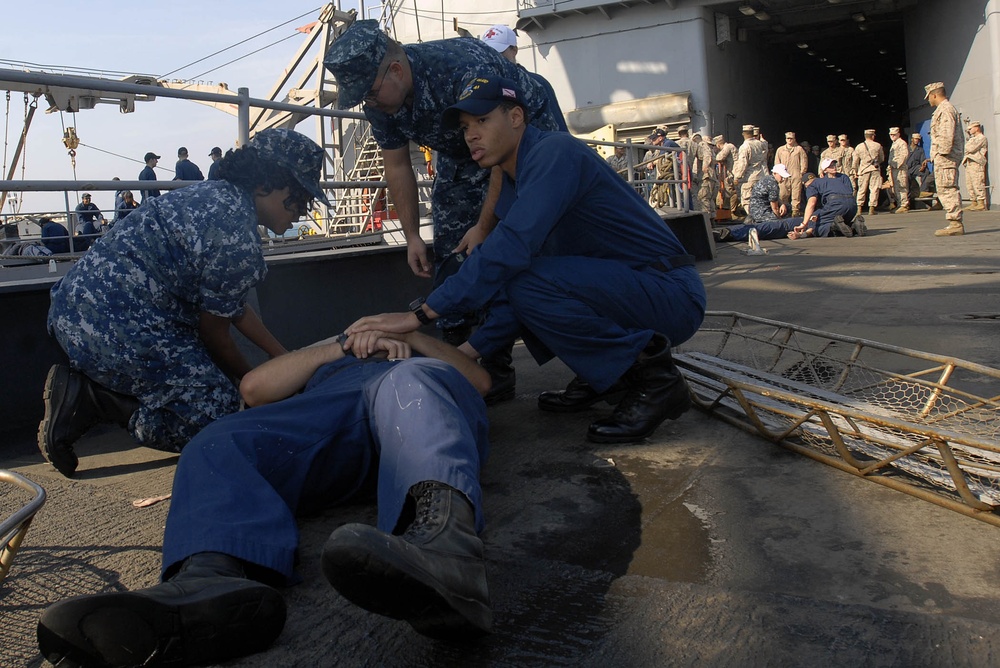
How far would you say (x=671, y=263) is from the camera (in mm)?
2941

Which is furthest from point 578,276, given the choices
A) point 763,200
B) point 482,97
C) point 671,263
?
point 763,200

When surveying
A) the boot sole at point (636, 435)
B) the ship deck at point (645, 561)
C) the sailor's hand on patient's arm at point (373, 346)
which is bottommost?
the ship deck at point (645, 561)

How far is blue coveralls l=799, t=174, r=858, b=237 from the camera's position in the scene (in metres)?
12.0

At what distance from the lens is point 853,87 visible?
134 ft

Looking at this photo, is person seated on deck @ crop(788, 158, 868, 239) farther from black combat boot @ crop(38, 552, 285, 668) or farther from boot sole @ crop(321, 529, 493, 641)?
black combat boot @ crop(38, 552, 285, 668)

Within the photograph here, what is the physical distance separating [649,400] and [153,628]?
1.74 meters

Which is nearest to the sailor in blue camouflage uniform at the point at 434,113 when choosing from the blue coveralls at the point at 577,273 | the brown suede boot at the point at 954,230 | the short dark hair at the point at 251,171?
the blue coveralls at the point at 577,273

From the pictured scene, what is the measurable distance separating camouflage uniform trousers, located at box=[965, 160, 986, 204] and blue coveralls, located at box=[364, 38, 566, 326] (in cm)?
1435

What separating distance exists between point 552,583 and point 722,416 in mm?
1322

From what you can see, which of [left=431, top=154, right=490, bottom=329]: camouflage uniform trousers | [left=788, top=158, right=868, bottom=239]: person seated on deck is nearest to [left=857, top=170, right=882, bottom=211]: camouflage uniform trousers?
[left=788, top=158, right=868, bottom=239]: person seated on deck

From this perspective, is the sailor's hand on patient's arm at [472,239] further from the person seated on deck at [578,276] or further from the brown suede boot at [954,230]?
the brown suede boot at [954,230]

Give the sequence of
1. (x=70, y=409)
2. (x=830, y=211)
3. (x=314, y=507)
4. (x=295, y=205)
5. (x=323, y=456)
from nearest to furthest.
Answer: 1. (x=323, y=456)
2. (x=314, y=507)
3. (x=70, y=409)
4. (x=295, y=205)
5. (x=830, y=211)

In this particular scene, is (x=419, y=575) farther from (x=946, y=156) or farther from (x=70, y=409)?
(x=946, y=156)

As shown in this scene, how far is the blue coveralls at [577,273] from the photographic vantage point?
8.52ft
